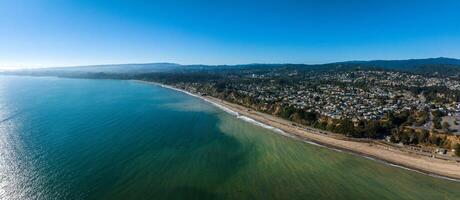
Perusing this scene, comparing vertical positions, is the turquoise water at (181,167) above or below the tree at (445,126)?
below

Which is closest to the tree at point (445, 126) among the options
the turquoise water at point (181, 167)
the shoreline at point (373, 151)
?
the shoreline at point (373, 151)

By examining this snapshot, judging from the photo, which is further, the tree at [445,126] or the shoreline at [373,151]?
the tree at [445,126]

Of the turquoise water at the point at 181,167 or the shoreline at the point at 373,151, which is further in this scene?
the shoreline at the point at 373,151

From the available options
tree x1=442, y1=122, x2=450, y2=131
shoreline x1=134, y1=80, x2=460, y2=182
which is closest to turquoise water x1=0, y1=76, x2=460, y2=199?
shoreline x1=134, y1=80, x2=460, y2=182

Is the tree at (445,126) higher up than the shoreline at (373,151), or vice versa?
the tree at (445,126)

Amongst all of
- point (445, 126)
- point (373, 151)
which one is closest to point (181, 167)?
point (373, 151)

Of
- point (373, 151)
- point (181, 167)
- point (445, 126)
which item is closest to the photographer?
point (181, 167)

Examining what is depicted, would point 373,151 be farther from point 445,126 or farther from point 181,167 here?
point 181,167

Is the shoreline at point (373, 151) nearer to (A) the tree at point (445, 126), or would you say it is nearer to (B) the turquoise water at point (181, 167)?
(B) the turquoise water at point (181, 167)

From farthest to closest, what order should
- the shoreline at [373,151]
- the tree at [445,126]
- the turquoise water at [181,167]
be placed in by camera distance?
1. the tree at [445,126]
2. the shoreline at [373,151]
3. the turquoise water at [181,167]

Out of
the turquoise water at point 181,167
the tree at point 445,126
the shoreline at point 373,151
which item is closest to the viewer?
the turquoise water at point 181,167

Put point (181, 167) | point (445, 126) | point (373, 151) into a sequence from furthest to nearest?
point (445, 126) < point (373, 151) < point (181, 167)
